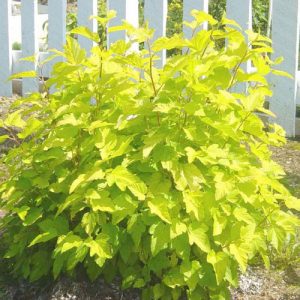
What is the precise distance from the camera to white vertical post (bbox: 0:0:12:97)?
6.35 meters

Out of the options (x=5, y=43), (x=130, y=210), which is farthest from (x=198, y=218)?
(x=5, y=43)

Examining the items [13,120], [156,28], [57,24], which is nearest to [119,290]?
[13,120]

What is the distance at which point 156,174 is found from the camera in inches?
90.7

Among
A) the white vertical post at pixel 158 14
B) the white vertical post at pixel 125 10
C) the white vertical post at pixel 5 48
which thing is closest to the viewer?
the white vertical post at pixel 158 14

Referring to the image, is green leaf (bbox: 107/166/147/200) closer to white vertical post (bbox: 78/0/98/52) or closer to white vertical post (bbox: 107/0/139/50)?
white vertical post (bbox: 107/0/139/50)

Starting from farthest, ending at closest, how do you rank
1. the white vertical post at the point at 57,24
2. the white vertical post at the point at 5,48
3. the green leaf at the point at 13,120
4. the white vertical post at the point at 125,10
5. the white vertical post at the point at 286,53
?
the white vertical post at the point at 5,48 → the white vertical post at the point at 57,24 → the white vertical post at the point at 125,10 → the white vertical post at the point at 286,53 → the green leaf at the point at 13,120

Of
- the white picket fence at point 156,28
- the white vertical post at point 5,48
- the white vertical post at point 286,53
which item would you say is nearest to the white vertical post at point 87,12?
the white picket fence at point 156,28

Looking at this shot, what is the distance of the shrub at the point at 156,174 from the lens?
2242mm

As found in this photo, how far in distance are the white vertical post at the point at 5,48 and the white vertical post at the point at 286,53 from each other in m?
2.74

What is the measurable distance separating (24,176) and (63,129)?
0.31 meters

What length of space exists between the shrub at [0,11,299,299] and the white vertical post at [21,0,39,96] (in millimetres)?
3768

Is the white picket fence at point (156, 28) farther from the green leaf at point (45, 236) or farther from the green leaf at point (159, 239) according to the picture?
the green leaf at point (159, 239)

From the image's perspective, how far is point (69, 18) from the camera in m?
7.98

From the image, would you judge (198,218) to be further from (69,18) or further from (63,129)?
(69,18)
